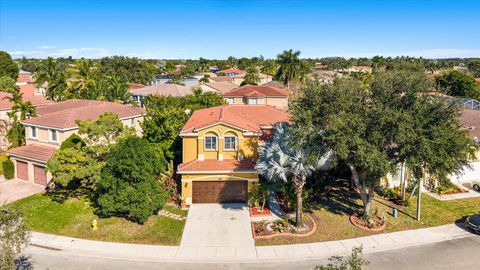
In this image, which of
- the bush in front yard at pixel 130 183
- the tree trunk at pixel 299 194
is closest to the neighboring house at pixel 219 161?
the bush in front yard at pixel 130 183

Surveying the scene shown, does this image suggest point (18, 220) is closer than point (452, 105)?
Yes

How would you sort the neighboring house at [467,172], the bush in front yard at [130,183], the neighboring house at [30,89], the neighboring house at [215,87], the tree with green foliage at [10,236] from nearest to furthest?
the tree with green foliage at [10,236], the bush in front yard at [130,183], the neighboring house at [467,172], the neighboring house at [215,87], the neighboring house at [30,89]

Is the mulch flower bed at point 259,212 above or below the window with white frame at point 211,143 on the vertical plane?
below

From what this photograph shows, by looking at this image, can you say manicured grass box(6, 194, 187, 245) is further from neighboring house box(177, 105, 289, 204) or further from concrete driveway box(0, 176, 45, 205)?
neighboring house box(177, 105, 289, 204)

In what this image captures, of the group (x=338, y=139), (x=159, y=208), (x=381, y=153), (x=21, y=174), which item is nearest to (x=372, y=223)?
(x=381, y=153)

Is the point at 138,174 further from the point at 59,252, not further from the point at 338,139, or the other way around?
the point at 338,139

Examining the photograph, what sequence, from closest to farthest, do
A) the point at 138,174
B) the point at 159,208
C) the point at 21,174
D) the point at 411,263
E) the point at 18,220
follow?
1. the point at 18,220
2. the point at 411,263
3. the point at 138,174
4. the point at 159,208
5. the point at 21,174

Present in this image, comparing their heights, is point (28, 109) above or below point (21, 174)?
above

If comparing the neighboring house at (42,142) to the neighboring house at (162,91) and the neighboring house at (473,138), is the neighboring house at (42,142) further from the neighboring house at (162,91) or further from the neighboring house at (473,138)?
the neighboring house at (473,138)
